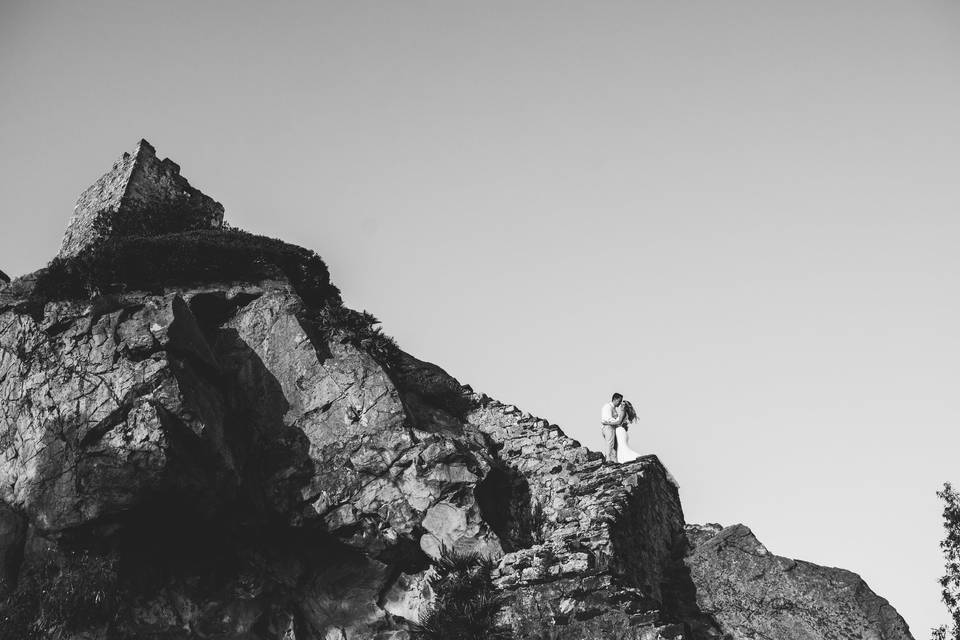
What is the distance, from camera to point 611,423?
19328 mm

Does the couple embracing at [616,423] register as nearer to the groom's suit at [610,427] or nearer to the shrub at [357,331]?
the groom's suit at [610,427]

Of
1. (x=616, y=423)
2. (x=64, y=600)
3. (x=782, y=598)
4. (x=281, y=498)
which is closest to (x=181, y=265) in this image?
Answer: (x=281, y=498)

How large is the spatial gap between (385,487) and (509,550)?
2.99 meters

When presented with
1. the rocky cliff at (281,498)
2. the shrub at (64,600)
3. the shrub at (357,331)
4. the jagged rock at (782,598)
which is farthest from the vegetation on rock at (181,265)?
the jagged rock at (782,598)

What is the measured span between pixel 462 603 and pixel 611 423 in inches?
307

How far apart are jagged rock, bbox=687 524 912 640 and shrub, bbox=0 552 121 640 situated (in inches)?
467

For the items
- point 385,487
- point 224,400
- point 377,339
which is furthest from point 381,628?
point 377,339

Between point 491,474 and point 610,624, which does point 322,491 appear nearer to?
point 491,474

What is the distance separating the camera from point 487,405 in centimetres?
1981

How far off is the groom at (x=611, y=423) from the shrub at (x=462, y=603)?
647cm

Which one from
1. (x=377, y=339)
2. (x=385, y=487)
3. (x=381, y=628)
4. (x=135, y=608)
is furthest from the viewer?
(x=377, y=339)

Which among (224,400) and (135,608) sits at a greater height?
(224,400)

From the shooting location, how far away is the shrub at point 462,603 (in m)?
12.6

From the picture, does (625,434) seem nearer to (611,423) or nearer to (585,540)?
(611,423)
